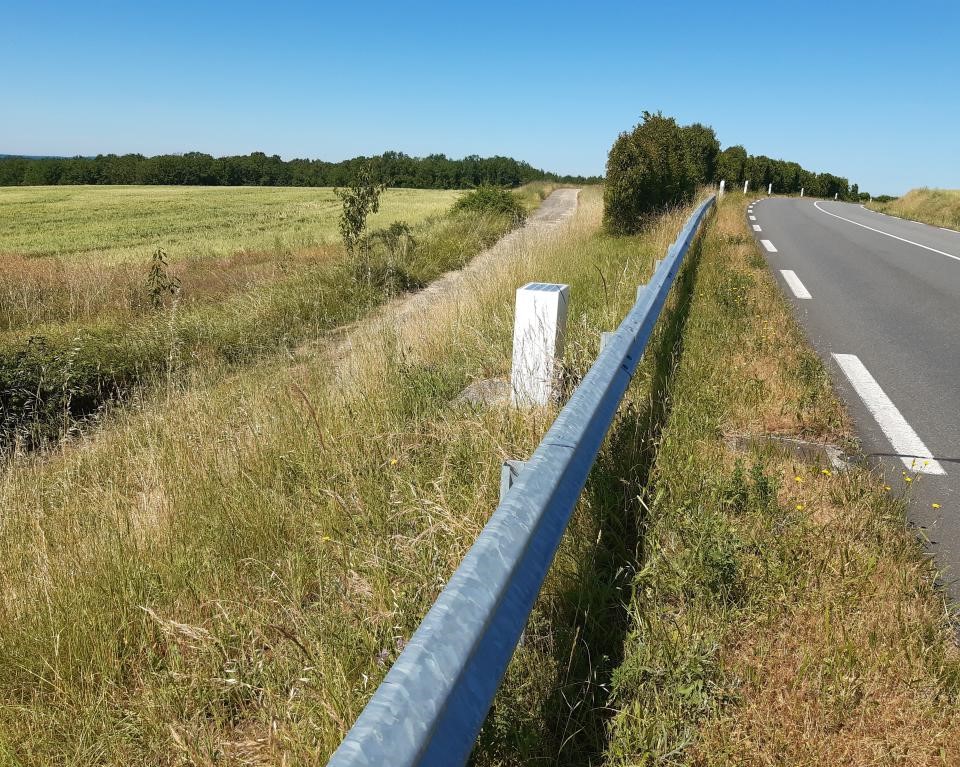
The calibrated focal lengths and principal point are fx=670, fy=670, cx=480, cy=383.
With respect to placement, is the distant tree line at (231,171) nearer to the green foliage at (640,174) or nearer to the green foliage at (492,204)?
the green foliage at (492,204)

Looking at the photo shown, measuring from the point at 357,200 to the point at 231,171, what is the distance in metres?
82.3

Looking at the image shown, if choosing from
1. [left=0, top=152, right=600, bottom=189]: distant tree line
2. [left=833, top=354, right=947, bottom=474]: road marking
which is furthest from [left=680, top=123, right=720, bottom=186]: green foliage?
[left=0, top=152, right=600, bottom=189]: distant tree line

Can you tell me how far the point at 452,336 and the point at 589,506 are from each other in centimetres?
384

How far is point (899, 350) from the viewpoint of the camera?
19.9ft

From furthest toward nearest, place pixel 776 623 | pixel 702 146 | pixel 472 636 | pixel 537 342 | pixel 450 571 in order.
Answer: pixel 702 146 → pixel 537 342 → pixel 450 571 → pixel 776 623 → pixel 472 636

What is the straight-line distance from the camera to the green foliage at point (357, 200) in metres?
13.8

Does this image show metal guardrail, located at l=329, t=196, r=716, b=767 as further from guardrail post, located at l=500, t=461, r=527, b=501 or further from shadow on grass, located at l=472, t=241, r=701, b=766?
shadow on grass, located at l=472, t=241, r=701, b=766

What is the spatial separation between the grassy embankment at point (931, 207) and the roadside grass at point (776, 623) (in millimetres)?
24456

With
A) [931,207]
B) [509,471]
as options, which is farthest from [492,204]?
[509,471]

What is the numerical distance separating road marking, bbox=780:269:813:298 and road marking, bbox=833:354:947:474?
325 centimetres

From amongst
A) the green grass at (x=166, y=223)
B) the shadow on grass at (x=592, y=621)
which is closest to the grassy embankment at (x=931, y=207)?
the green grass at (x=166, y=223)

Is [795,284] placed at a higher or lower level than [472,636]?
lower

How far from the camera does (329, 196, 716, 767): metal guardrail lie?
0.82 meters

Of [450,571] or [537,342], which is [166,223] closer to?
[537,342]
